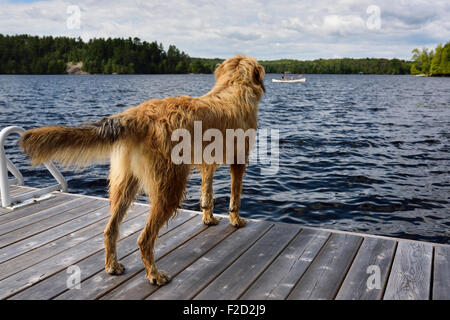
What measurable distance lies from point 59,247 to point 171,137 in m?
1.97

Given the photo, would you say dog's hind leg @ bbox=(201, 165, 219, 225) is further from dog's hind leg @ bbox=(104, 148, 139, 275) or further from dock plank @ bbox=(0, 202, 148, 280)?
dog's hind leg @ bbox=(104, 148, 139, 275)

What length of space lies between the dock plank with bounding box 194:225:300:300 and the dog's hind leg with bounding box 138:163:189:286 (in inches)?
19.3

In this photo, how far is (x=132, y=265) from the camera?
3531mm

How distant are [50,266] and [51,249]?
41cm

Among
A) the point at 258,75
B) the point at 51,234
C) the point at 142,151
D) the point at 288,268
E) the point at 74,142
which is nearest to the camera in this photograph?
the point at 74,142

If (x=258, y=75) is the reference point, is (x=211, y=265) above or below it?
below

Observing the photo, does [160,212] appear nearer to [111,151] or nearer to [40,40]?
[111,151]

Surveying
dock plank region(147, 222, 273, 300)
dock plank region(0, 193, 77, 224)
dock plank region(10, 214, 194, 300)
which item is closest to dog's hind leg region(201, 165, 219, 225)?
dock plank region(147, 222, 273, 300)

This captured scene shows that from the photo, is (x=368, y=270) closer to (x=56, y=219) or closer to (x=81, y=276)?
(x=81, y=276)

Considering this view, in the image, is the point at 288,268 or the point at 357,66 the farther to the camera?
the point at 357,66

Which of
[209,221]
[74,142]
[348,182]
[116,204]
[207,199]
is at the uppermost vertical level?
[74,142]

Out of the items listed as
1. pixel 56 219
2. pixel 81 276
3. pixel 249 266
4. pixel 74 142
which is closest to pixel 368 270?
pixel 249 266

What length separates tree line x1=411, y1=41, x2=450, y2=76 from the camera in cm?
10275

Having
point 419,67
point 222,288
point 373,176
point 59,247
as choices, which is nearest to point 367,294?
point 222,288
